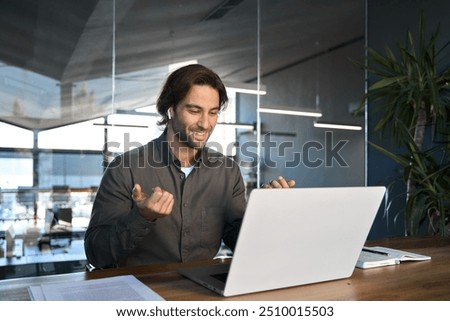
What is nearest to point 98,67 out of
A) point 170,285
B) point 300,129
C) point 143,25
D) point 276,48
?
point 143,25

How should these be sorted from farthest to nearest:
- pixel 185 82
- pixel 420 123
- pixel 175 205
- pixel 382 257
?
1. pixel 420 123
2. pixel 185 82
3. pixel 175 205
4. pixel 382 257

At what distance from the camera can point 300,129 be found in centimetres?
457

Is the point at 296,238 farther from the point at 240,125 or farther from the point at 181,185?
the point at 240,125

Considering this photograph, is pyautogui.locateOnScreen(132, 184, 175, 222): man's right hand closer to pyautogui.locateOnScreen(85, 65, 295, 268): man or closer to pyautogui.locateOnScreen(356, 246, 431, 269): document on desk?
pyautogui.locateOnScreen(85, 65, 295, 268): man

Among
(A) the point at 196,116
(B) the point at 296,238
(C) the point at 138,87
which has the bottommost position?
(B) the point at 296,238

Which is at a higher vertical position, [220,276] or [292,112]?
[292,112]

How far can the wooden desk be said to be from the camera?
3.42 feet

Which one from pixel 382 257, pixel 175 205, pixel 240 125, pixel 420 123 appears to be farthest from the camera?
pixel 240 125

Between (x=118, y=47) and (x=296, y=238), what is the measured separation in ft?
10.3

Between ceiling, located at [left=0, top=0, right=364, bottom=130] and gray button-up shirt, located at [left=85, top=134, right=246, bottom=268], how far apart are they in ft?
6.22

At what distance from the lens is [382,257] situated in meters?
1.43

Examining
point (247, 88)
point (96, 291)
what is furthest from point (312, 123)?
point (96, 291)

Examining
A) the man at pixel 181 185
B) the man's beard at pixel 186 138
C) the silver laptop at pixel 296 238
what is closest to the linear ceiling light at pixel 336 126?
the man at pixel 181 185
